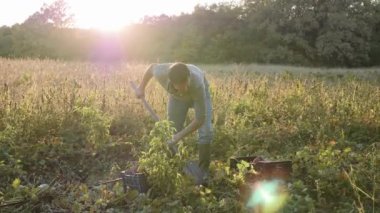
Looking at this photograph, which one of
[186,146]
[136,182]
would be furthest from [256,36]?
[136,182]

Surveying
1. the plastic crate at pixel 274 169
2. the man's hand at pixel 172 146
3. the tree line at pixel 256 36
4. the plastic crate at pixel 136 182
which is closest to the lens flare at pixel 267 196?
the plastic crate at pixel 274 169

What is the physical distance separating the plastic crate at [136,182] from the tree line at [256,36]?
27886 mm

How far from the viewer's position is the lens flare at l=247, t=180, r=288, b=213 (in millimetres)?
4082

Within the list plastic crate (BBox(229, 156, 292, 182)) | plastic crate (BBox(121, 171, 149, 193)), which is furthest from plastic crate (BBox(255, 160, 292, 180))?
plastic crate (BBox(121, 171, 149, 193))

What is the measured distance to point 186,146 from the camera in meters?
5.03

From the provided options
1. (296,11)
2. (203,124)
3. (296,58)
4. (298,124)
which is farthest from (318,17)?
(203,124)

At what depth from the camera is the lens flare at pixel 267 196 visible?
13.4ft

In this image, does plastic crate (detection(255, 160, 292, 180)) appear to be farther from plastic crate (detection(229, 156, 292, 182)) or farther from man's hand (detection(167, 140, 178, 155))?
man's hand (detection(167, 140, 178, 155))

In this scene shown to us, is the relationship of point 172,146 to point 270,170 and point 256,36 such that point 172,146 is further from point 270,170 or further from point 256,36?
point 256,36

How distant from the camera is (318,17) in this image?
36.3m

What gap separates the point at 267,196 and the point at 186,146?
3.87ft

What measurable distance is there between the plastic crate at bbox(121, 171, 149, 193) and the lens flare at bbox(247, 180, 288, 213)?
0.96 metres

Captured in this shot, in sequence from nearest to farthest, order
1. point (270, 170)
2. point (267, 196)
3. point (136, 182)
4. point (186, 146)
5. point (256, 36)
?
point (267, 196) → point (136, 182) → point (270, 170) → point (186, 146) → point (256, 36)

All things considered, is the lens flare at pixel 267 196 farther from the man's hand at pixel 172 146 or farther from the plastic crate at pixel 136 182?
the plastic crate at pixel 136 182
